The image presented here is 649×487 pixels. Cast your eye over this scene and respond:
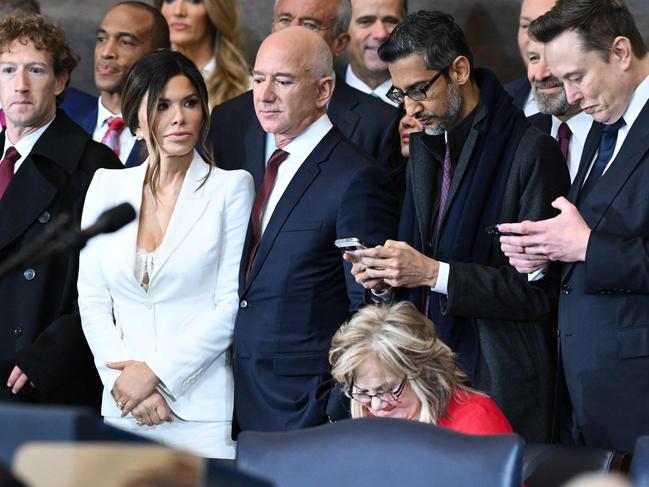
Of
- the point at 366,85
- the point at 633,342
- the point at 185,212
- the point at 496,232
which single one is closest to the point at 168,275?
the point at 185,212

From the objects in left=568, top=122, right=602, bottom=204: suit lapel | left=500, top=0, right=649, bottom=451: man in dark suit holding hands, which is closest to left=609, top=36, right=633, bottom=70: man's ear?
left=500, top=0, right=649, bottom=451: man in dark suit holding hands

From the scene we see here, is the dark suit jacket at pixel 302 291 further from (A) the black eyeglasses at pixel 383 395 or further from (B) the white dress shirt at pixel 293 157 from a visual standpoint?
(A) the black eyeglasses at pixel 383 395

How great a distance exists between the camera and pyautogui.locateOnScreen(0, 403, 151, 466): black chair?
1.52 meters

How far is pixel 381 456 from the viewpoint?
241 cm

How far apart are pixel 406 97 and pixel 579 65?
1.91 ft

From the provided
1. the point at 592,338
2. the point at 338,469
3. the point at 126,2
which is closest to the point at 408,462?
the point at 338,469

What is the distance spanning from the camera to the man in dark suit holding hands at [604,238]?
3402 millimetres

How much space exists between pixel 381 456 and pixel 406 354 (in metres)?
0.68

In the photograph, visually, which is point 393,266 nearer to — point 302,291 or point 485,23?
Result: point 302,291

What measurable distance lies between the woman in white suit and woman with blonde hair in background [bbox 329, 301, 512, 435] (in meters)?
0.89

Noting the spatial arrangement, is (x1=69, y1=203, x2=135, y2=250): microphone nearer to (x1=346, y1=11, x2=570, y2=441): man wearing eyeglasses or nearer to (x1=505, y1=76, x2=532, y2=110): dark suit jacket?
(x1=346, y1=11, x2=570, y2=441): man wearing eyeglasses

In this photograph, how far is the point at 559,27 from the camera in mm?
3533

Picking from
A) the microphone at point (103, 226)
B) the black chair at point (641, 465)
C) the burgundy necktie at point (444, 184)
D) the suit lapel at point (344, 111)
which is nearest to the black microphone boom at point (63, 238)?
the microphone at point (103, 226)

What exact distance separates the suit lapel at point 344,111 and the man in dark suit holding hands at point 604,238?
1.01 m
